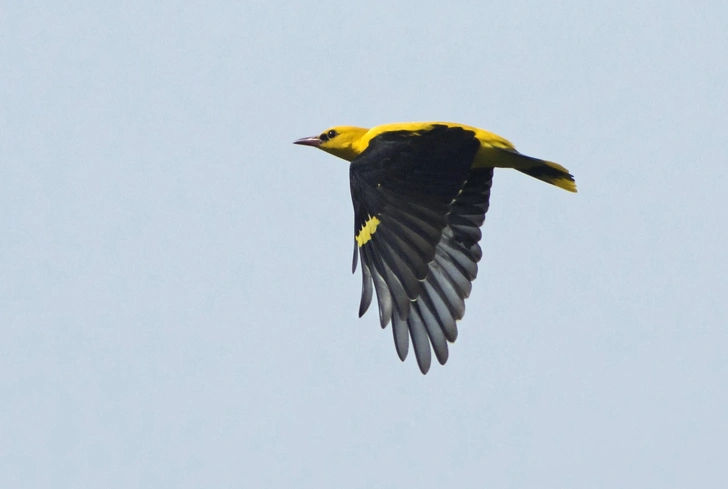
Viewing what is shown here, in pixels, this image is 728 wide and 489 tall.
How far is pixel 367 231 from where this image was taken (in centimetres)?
1123

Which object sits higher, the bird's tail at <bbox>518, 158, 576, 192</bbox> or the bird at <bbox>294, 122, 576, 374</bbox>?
the bird's tail at <bbox>518, 158, 576, 192</bbox>

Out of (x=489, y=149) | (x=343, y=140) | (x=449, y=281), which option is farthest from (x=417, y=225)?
(x=343, y=140)

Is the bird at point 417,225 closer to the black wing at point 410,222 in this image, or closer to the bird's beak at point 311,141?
the black wing at point 410,222

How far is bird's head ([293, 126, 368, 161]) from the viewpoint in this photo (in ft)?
43.4

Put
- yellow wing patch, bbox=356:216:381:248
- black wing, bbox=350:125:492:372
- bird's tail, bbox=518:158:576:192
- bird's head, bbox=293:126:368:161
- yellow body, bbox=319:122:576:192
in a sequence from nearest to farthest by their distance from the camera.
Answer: black wing, bbox=350:125:492:372
yellow wing patch, bbox=356:216:381:248
yellow body, bbox=319:122:576:192
bird's tail, bbox=518:158:576:192
bird's head, bbox=293:126:368:161

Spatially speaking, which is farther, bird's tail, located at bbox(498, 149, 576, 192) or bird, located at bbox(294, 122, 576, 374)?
bird's tail, located at bbox(498, 149, 576, 192)

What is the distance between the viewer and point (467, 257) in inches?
479

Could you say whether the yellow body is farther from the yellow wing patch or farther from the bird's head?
the yellow wing patch

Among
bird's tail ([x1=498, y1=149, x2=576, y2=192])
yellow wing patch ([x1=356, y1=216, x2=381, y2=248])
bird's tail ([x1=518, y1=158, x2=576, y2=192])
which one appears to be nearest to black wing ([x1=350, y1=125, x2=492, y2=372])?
yellow wing patch ([x1=356, y1=216, x2=381, y2=248])

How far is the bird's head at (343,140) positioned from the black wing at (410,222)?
140 centimetres

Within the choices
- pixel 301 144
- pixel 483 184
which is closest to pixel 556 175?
pixel 483 184

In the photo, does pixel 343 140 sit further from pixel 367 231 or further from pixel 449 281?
pixel 367 231

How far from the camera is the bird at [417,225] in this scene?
36.2 ft

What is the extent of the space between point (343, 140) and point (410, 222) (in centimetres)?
233
